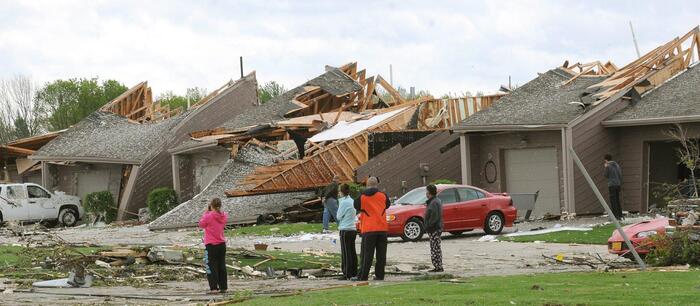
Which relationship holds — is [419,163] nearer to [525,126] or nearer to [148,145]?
[525,126]

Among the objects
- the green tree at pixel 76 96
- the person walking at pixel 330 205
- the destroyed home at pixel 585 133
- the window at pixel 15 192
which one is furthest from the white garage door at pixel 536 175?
the green tree at pixel 76 96

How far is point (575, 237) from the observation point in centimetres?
2742

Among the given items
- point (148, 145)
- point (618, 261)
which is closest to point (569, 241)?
point (618, 261)

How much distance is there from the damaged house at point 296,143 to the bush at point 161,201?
0.78m

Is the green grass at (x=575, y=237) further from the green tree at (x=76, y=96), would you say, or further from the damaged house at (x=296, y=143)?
the green tree at (x=76, y=96)

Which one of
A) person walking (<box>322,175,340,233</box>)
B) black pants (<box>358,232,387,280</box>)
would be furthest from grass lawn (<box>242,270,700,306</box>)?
person walking (<box>322,175,340,233</box>)

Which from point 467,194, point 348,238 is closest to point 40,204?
point 467,194

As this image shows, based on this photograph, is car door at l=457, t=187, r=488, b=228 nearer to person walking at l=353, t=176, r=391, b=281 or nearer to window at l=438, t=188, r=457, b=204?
window at l=438, t=188, r=457, b=204

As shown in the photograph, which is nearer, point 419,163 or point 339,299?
point 339,299

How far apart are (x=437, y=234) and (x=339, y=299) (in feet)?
19.0

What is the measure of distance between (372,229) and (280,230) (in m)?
14.9

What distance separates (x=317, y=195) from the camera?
130ft

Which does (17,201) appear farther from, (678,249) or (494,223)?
(678,249)

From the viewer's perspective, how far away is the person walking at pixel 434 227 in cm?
2080
